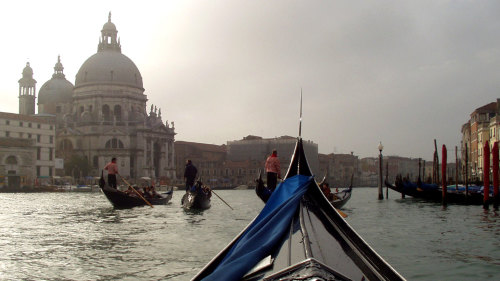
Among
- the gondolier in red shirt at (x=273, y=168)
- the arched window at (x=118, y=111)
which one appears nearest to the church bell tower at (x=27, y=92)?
the arched window at (x=118, y=111)

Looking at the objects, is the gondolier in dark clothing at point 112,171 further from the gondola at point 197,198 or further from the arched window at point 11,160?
the arched window at point 11,160

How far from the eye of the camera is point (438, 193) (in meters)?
15.2

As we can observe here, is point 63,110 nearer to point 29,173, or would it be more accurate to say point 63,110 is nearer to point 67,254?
point 29,173

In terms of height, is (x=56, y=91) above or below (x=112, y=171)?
above

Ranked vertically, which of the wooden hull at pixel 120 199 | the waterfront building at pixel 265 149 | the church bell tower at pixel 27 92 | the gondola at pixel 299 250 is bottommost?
the wooden hull at pixel 120 199

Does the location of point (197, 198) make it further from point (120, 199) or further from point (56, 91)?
point (56, 91)

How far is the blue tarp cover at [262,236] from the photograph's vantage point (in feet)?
8.52

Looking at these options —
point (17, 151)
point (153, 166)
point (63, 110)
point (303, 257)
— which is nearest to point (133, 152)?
point (153, 166)

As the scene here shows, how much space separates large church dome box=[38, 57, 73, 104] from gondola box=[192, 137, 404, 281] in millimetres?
52730

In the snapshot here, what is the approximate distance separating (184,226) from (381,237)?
9.07 ft

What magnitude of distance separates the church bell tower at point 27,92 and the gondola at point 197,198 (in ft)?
149

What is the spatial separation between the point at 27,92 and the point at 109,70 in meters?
10.1

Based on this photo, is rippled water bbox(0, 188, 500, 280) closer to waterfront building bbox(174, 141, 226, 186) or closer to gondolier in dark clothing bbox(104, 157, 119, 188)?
gondolier in dark clothing bbox(104, 157, 119, 188)

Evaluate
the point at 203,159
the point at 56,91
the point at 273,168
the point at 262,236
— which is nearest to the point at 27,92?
the point at 56,91
